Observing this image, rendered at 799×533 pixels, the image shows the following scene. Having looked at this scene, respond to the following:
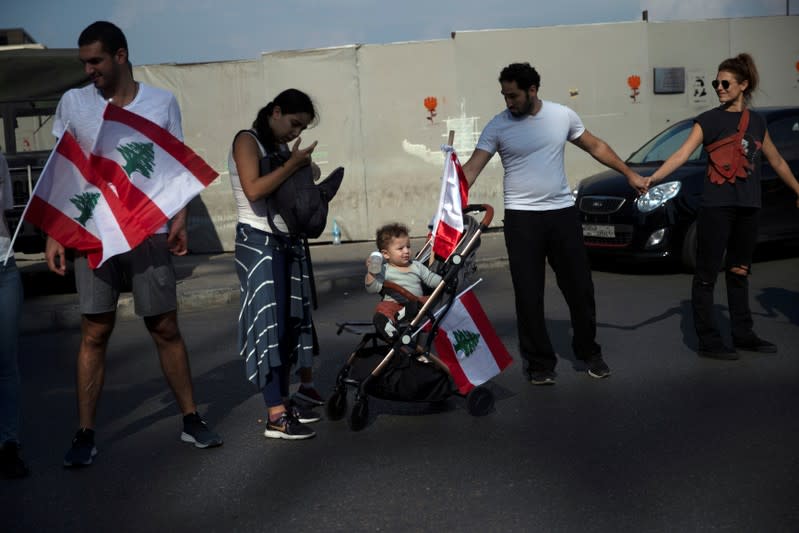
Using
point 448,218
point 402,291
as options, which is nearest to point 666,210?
point 448,218

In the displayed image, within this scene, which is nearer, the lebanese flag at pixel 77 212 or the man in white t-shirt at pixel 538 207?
the lebanese flag at pixel 77 212

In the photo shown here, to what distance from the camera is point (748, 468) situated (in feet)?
15.8

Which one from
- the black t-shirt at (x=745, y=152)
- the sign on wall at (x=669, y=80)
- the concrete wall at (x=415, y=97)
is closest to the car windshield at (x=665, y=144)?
the concrete wall at (x=415, y=97)

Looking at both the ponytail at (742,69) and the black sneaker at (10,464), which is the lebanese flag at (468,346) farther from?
the ponytail at (742,69)

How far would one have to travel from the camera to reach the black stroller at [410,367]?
18.8 feet

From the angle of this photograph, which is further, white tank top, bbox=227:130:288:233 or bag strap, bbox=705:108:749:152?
bag strap, bbox=705:108:749:152

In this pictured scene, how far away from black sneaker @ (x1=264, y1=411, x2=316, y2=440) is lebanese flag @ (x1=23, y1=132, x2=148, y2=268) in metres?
1.24

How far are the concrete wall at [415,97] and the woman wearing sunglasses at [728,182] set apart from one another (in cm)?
909

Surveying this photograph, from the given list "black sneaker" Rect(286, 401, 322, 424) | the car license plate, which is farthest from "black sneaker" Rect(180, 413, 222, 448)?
the car license plate

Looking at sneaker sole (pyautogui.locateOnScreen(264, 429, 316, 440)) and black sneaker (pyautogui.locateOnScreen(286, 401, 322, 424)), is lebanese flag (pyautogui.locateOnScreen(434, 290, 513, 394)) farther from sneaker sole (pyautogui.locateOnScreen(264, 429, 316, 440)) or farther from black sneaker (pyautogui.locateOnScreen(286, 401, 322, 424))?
sneaker sole (pyautogui.locateOnScreen(264, 429, 316, 440))

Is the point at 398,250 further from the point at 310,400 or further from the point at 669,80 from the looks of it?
the point at 669,80

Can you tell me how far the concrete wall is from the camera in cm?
1602

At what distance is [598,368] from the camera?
670 centimetres

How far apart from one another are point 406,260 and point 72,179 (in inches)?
72.1
